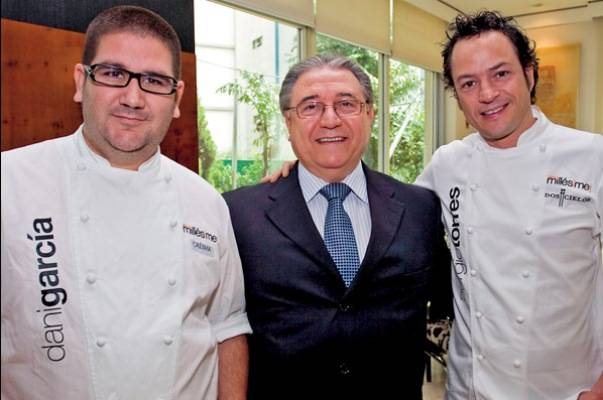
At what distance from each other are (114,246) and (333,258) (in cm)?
59

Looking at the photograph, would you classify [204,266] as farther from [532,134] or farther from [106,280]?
[532,134]

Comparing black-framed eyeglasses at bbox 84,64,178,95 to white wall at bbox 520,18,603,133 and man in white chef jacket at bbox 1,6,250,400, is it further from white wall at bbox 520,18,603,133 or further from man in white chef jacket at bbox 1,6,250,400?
white wall at bbox 520,18,603,133

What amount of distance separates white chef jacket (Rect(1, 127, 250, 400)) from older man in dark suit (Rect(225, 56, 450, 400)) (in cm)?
20

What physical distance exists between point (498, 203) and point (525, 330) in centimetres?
37

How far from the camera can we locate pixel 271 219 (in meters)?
1.51

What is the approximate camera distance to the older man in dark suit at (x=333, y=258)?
1.43m

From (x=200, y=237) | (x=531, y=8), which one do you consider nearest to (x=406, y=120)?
(x=531, y=8)

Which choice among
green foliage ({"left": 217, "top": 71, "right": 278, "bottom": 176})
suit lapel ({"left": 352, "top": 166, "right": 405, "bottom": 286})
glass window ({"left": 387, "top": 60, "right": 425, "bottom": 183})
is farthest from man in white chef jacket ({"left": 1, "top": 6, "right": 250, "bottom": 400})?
glass window ({"left": 387, "top": 60, "right": 425, "bottom": 183})

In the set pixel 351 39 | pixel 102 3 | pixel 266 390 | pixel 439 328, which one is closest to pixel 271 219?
pixel 266 390

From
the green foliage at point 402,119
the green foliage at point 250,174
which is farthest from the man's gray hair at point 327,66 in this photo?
the green foliage at point 402,119

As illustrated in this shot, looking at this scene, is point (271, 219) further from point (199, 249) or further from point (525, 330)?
point (525, 330)

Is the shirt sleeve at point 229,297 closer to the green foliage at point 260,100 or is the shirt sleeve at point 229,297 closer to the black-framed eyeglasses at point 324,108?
the black-framed eyeglasses at point 324,108

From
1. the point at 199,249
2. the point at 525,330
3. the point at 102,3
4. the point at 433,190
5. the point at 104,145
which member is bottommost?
the point at 525,330

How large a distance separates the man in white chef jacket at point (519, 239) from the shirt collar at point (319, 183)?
302mm
